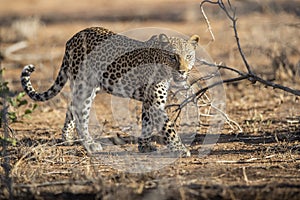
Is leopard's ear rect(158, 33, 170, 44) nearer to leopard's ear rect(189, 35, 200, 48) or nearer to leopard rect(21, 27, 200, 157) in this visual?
leopard rect(21, 27, 200, 157)

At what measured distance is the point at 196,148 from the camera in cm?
773

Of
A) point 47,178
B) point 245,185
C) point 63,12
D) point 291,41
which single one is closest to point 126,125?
point 47,178

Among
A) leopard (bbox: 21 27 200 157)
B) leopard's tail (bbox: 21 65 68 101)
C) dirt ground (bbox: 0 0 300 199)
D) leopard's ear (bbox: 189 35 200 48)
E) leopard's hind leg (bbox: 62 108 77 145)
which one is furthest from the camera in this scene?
leopard's hind leg (bbox: 62 108 77 145)

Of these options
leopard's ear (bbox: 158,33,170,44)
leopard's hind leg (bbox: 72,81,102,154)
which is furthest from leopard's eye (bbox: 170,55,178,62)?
leopard's hind leg (bbox: 72,81,102,154)

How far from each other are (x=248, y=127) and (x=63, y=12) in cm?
1579

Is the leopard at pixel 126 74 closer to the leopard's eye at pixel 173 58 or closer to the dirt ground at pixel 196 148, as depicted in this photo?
the leopard's eye at pixel 173 58

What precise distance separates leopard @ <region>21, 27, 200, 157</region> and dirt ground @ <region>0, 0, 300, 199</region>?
309mm

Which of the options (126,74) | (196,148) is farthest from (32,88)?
Result: (196,148)

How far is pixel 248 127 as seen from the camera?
870 centimetres

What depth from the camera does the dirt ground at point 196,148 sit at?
5754 millimetres

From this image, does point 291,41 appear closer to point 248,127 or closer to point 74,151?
point 248,127

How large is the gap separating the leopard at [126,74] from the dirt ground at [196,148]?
309mm

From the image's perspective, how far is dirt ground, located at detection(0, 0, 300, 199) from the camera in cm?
575

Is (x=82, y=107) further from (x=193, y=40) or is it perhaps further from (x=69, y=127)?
(x=193, y=40)
